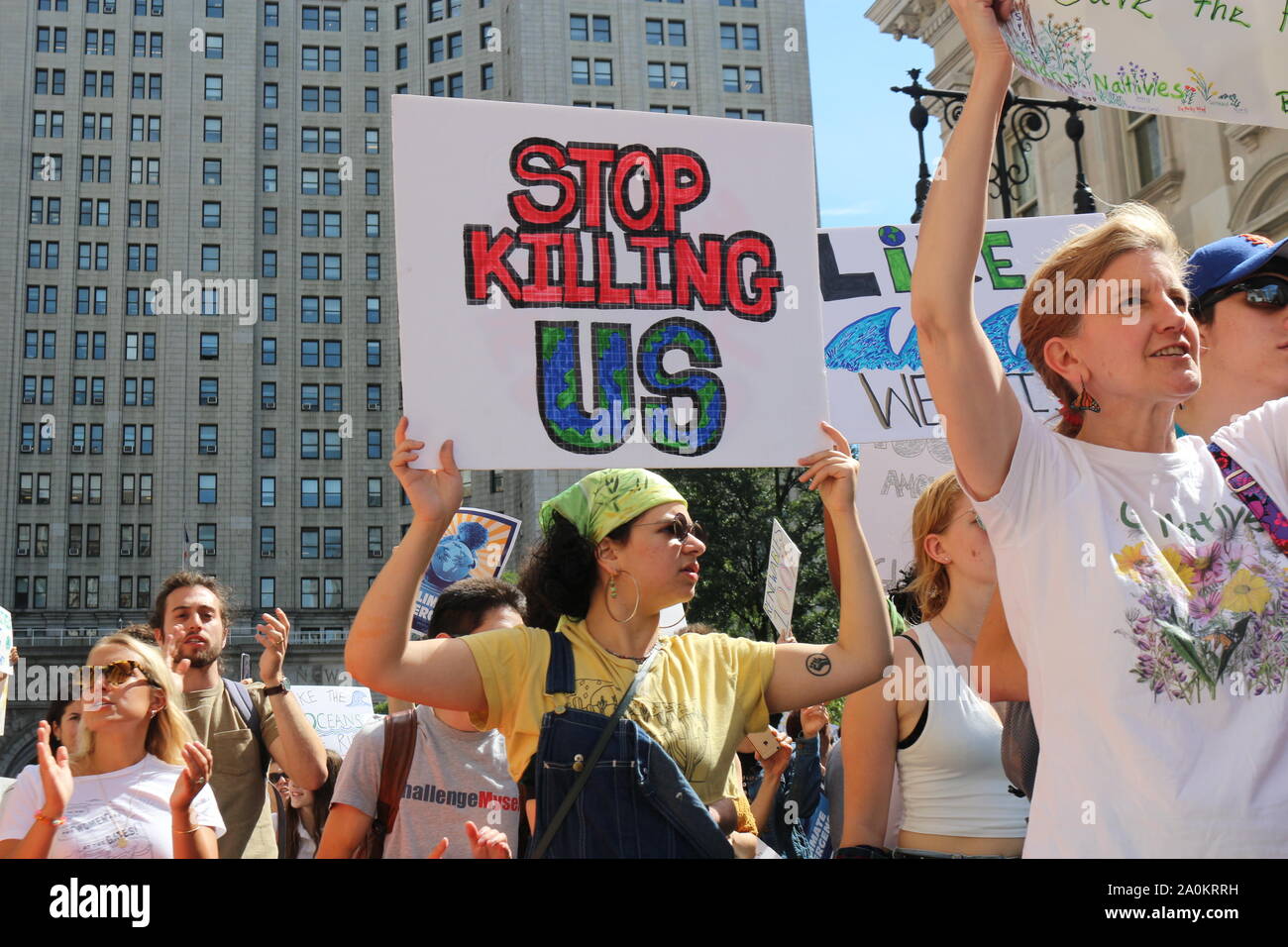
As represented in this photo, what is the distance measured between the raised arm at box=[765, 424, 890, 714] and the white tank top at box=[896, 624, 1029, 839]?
0.71 feet

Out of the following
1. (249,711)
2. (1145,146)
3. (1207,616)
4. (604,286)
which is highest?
(1145,146)

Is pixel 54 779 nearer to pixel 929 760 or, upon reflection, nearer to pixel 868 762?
pixel 868 762

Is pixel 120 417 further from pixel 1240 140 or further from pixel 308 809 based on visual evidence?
pixel 308 809

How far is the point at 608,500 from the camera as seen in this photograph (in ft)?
11.0

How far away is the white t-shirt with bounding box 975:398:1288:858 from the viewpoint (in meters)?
2.07

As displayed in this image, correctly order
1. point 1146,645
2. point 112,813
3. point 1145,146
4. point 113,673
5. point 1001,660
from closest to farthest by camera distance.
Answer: point 1146,645 → point 1001,660 → point 112,813 → point 113,673 → point 1145,146

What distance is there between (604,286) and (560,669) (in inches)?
40.3

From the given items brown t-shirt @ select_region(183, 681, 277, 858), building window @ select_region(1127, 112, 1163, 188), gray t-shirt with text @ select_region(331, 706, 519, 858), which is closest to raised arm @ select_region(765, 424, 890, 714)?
gray t-shirt with text @ select_region(331, 706, 519, 858)

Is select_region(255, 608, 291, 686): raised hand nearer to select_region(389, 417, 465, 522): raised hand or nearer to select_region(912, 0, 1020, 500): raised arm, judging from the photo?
select_region(389, 417, 465, 522): raised hand

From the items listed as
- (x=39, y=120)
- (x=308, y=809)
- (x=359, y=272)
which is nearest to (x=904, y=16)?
(x=308, y=809)

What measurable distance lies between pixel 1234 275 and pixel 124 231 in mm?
66350

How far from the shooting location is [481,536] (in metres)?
8.81

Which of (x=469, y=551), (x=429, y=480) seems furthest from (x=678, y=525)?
(x=469, y=551)
